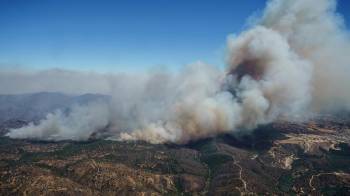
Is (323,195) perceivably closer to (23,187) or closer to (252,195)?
(252,195)

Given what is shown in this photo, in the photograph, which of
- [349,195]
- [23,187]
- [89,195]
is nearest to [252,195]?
[349,195]

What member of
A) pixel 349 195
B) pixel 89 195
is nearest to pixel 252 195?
pixel 349 195

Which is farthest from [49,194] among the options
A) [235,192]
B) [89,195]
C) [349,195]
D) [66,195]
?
[349,195]

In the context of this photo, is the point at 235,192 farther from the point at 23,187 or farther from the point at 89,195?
the point at 23,187

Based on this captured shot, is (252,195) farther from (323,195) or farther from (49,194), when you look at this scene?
(49,194)

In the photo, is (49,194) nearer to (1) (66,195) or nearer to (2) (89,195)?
(1) (66,195)
